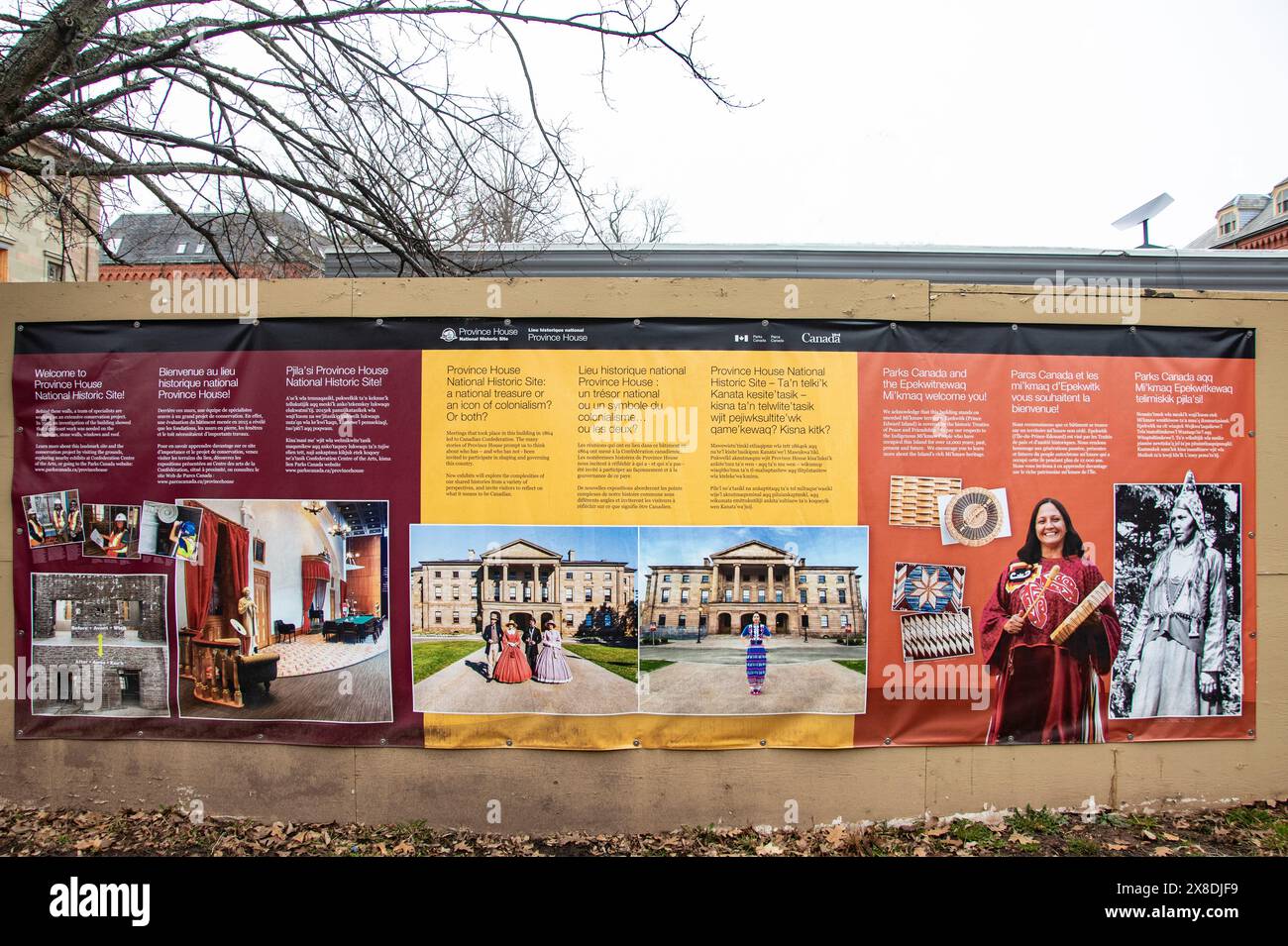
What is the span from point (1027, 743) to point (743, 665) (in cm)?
164

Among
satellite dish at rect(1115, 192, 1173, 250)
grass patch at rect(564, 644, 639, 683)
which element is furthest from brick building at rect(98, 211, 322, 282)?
satellite dish at rect(1115, 192, 1173, 250)

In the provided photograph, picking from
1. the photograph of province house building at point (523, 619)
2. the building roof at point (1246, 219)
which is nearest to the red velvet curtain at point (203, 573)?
the photograph of province house building at point (523, 619)

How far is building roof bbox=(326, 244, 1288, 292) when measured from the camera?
8.99m

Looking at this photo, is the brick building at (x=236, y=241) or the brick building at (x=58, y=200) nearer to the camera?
the brick building at (x=58, y=200)

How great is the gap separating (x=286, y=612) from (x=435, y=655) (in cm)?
88

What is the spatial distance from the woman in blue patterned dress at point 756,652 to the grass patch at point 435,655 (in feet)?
4.84

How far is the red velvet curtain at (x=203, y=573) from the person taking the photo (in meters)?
4.12

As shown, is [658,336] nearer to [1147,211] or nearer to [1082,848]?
[1082,848]

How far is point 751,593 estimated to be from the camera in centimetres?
403

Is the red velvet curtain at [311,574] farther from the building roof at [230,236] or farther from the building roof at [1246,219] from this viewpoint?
the building roof at [1246,219]

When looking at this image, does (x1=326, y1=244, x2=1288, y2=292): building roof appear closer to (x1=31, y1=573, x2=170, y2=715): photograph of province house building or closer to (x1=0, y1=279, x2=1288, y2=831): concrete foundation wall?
(x1=0, y1=279, x2=1288, y2=831): concrete foundation wall

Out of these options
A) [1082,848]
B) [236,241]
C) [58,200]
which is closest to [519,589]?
[1082,848]

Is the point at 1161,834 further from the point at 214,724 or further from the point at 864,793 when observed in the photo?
the point at 214,724

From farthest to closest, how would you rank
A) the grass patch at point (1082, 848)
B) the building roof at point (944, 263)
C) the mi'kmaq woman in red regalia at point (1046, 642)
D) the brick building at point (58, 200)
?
the building roof at point (944, 263) → the brick building at point (58, 200) → the mi'kmaq woman in red regalia at point (1046, 642) → the grass patch at point (1082, 848)
